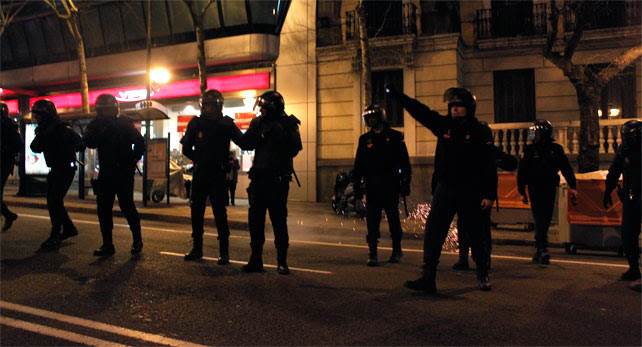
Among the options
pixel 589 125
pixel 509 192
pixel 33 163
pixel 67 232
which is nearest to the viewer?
pixel 67 232

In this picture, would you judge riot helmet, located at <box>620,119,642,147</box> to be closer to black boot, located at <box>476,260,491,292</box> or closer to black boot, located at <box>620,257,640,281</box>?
black boot, located at <box>620,257,640,281</box>

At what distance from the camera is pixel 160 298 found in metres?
4.27

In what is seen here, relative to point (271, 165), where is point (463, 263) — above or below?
below

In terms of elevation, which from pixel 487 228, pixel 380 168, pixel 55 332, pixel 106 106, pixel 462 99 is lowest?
pixel 55 332

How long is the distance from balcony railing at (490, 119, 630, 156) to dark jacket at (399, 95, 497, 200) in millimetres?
10630

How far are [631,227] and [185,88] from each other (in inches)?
708

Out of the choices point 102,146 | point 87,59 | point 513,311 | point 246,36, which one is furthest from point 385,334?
point 87,59

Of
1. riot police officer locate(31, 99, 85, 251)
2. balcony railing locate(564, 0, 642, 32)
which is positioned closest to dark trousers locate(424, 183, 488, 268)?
riot police officer locate(31, 99, 85, 251)

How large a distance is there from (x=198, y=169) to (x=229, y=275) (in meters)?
1.40

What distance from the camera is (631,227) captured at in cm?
534

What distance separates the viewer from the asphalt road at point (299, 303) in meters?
3.35

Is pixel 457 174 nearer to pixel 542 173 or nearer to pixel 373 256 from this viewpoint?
pixel 373 256

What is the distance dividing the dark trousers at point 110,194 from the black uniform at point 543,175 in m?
5.06

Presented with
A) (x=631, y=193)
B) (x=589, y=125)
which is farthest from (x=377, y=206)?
(x=589, y=125)
